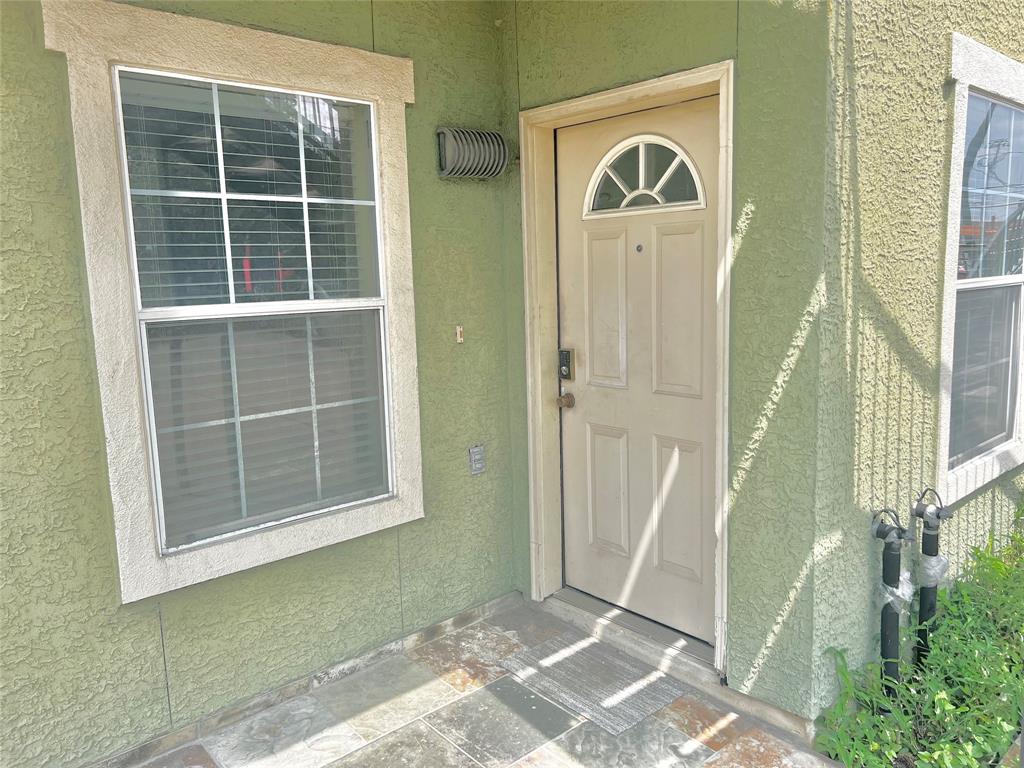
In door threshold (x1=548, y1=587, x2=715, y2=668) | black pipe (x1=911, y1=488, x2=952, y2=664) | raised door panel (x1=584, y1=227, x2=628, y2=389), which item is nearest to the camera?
black pipe (x1=911, y1=488, x2=952, y2=664)

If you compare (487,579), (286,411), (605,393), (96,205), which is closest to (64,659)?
(286,411)

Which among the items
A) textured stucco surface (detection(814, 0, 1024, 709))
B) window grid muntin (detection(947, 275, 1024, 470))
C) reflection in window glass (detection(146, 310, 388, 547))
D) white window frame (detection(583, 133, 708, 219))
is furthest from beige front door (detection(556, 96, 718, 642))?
window grid muntin (detection(947, 275, 1024, 470))

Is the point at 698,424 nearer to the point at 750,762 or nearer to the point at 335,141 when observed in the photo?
the point at 750,762

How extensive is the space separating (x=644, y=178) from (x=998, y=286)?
1873 mm

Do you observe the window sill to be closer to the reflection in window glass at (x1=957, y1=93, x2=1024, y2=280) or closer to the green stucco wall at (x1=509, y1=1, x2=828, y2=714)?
the reflection in window glass at (x1=957, y1=93, x2=1024, y2=280)

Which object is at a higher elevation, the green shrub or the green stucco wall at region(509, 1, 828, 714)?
the green stucco wall at region(509, 1, 828, 714)

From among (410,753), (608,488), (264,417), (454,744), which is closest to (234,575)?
(264,417)

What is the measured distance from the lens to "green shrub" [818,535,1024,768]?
2.63 metres

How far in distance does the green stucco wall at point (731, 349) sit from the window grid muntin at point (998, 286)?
29 cm

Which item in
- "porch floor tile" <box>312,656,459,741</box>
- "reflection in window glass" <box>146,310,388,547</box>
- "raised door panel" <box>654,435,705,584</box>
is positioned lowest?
"porch floor tile" <box>312,656,459,741</box>

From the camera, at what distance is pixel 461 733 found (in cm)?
293

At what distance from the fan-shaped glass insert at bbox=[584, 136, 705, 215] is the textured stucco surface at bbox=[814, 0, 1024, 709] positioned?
0.67 meters

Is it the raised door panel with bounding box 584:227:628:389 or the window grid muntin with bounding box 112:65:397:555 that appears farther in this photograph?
the raised door panel with bounding box 584:227:628:389

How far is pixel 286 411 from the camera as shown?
10.0 ft
